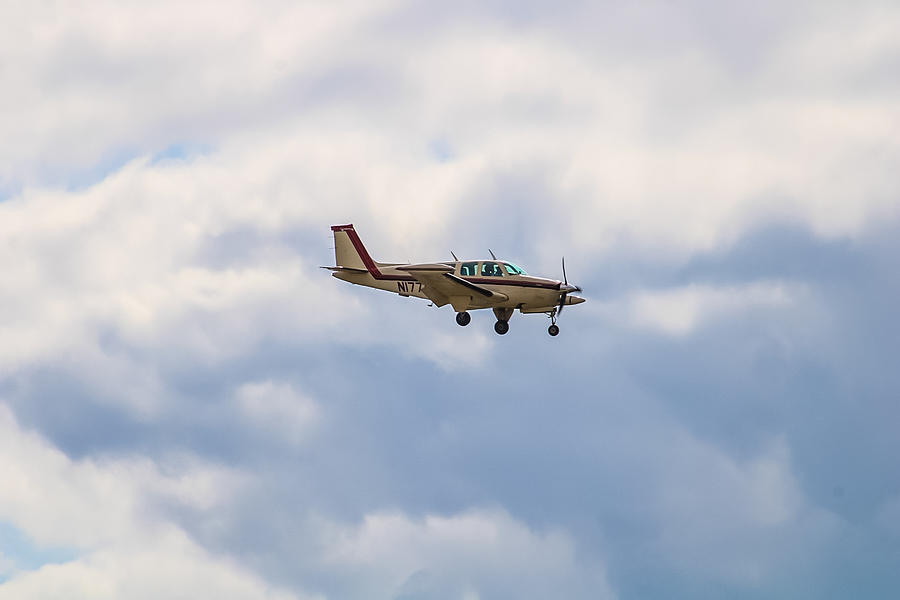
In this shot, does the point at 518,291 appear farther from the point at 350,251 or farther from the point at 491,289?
the point at 350,251

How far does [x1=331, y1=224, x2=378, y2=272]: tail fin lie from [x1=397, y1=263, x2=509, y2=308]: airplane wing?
4.46m

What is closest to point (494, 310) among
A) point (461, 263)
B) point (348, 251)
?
point (461, 263)

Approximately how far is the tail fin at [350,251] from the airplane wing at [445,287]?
4.46 metres

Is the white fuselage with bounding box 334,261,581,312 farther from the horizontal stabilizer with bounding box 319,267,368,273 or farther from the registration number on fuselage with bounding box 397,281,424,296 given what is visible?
the horizontal stabilizer with bounding box 319,267,368,273

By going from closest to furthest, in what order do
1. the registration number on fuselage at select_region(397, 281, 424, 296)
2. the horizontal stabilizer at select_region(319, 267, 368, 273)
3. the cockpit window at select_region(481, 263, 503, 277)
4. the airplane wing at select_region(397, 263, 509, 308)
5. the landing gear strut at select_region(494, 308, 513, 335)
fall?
the airplane wing at select_region(397, 263, 509, 308) < the cockpit window at select_region(481, 263, 503, 277) < the landing gear strut at select_region(494, 308, 513, 335) < the registration number on fuselage at select_region(397, 281, 424, 296) < the horizontal stabilizer at select_region(319, 267, 368, 273)

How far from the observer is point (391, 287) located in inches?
2963

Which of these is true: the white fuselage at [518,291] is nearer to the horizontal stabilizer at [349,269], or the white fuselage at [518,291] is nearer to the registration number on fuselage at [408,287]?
the registration number on fuselage at [408,287]

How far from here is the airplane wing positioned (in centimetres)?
6956

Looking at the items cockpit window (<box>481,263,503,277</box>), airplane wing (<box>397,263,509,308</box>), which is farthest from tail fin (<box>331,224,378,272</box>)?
cockpit window (<box>481,263,503,277</box>)

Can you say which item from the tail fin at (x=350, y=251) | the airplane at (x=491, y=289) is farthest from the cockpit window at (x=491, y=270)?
the tail fin at (x=350, y=251)

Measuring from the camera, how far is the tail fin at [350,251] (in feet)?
250

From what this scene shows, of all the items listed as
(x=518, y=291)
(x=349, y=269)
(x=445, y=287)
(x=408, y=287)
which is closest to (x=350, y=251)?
(x=349, y=269)

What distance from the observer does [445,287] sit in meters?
70.4

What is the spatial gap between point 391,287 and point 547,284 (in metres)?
10.1
